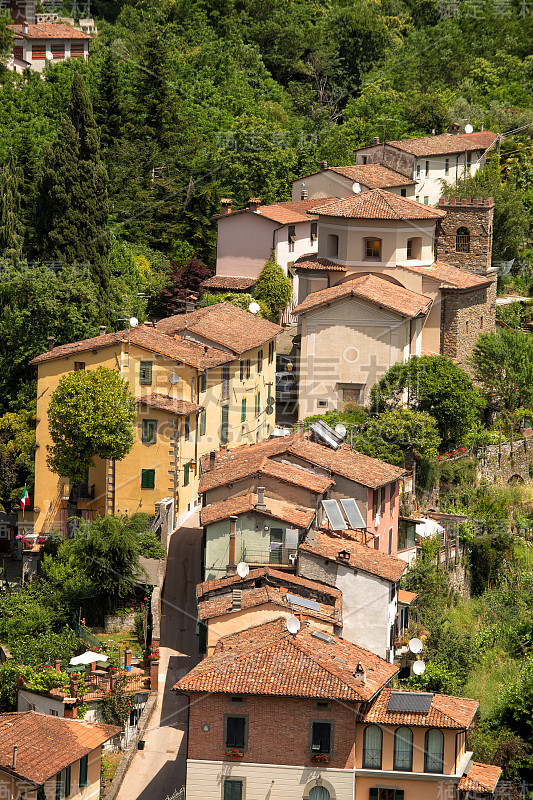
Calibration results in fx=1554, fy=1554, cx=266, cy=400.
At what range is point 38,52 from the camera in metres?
85.4

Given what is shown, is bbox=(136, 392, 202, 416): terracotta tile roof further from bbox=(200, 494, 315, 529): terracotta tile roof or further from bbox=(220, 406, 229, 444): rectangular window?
bbox=(200, 494, 315, 529): terracotta tile roof

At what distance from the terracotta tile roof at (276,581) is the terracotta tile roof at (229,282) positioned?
2555cm

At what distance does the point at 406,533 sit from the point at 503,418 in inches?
448

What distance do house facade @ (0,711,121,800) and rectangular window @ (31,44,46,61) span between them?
183 ft

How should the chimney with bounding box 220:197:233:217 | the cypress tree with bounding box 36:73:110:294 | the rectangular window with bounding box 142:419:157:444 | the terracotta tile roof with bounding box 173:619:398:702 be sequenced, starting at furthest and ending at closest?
the chimney with bounding box 220:197:233:217, the cypress tree with bounding box 36:73:110:294, the rectangular window with bounding box 142:419:157:444, the terracotta tile roof with bounding box 173:619:398:702

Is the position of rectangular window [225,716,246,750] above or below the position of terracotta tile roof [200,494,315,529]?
below

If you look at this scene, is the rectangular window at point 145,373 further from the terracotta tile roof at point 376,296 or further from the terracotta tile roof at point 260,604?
the terracotta tile roof at point 260,604

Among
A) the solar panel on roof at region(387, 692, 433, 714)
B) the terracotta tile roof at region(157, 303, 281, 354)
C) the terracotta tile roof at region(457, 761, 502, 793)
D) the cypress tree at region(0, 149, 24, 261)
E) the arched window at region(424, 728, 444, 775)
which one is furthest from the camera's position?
the cypress tree at region(0, 149, 24, 261)

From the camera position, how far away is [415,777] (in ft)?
113

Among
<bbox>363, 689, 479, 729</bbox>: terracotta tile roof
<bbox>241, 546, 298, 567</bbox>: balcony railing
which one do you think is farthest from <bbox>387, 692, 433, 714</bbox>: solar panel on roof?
<bbox>241, 546, 298, 567</bbox>: balcony railing

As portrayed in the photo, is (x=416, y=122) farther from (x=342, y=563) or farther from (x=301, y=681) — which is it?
(x=301, y=681)

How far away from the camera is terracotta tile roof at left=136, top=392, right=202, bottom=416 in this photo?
46.3 m

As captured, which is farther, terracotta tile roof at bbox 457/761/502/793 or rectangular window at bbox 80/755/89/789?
terracotta tile roof at bbox 457/761/502/793

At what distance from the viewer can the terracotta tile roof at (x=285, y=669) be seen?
1331 inches
